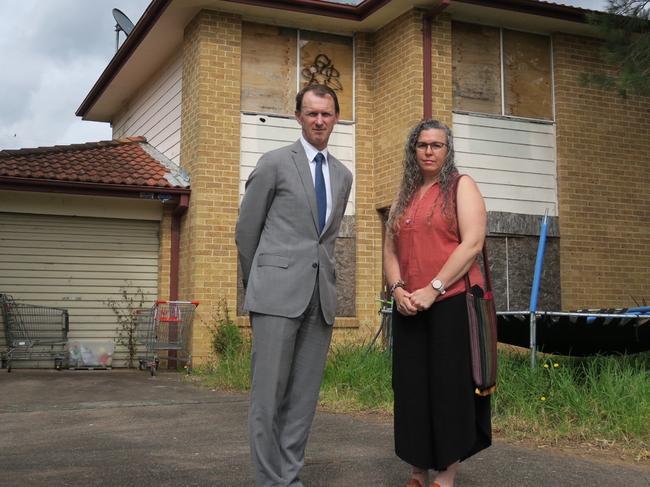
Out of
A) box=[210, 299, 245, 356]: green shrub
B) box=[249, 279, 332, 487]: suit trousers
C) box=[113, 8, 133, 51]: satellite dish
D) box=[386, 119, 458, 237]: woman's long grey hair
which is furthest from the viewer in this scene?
box=[113, 8, 133, 51]: satellite dish

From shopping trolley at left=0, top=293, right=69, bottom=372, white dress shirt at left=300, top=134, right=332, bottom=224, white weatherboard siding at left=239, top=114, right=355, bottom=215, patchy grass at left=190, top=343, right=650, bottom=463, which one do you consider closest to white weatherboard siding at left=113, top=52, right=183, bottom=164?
white weatherboard siding at left=239, top=114, right=355, bottom=215

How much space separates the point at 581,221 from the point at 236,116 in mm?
5617

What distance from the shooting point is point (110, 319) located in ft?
41.4

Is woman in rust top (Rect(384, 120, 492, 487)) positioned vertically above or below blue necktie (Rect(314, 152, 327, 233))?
below

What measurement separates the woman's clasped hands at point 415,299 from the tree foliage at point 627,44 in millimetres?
5912

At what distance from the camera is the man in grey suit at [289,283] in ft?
12.1

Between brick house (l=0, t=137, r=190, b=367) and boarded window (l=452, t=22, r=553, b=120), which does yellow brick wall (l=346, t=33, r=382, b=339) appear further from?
brick house (l=0, t=137, r=190, b=367)

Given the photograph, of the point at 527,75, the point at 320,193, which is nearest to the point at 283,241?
the point at 320,193

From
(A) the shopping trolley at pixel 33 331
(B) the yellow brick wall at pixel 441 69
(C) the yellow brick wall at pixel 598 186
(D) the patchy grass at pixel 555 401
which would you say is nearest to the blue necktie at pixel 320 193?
(D) the patchy grass at pixel 555 401

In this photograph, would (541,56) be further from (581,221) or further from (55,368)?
(55,368)

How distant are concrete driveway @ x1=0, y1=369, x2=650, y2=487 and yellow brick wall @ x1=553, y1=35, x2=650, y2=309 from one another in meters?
6.57

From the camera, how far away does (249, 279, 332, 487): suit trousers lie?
3.66 meters

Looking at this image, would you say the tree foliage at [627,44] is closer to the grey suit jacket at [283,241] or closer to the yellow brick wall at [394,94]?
the yellow brick wall at [394,94]

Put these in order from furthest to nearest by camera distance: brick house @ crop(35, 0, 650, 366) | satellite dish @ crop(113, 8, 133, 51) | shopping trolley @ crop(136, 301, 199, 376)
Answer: satellite dish @ crop(113, 8, 133, 51)
brick house @ crop(35, 0, 650, 366)
shopping trolley @ crop(136, 301, 199, 376)
